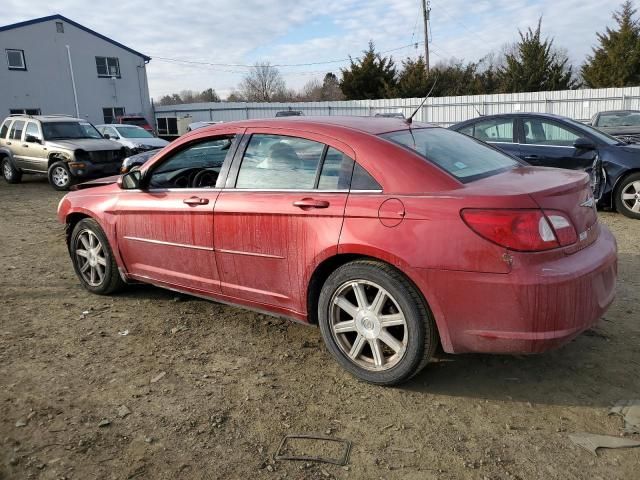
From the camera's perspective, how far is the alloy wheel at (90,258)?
15.6 ft

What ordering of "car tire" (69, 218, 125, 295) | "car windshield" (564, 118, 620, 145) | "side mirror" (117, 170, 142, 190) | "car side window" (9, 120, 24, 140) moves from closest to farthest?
1. "side mirror" (117, 170, 142, 190)
2. "car tire" (69, 218, 125, 295)
3. "car windshield" (564, 118, 620, 145)
4. "car side window" (9, 120, 24, 140)

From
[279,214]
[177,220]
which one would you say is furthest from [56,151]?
[279,214]

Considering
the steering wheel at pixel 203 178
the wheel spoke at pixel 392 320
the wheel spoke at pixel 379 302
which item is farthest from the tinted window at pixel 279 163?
the wheel spoke at pixel 392 320

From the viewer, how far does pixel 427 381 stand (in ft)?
10.6

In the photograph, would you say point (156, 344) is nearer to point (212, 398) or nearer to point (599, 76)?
point (212, 398)

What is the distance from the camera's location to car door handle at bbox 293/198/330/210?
317cm

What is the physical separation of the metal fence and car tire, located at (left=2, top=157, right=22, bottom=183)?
1686 cm

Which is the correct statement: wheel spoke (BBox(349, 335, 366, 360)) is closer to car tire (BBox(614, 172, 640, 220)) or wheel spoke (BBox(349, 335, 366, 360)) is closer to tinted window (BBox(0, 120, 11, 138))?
car tire (BBox(614, 172, 640, 220))

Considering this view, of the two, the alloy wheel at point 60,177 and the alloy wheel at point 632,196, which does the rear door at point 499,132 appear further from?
the alloy wheel at point 60,177

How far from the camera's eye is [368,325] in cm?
310

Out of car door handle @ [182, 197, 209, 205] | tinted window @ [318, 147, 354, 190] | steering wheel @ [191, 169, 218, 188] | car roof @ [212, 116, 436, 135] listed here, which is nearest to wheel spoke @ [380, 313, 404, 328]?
tinted window @ [318, 147, 354, 190]

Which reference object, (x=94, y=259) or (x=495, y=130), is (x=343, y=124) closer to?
(x=94, y=259)

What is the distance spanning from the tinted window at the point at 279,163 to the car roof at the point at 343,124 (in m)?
0.11

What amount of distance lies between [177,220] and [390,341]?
6.21 ft
